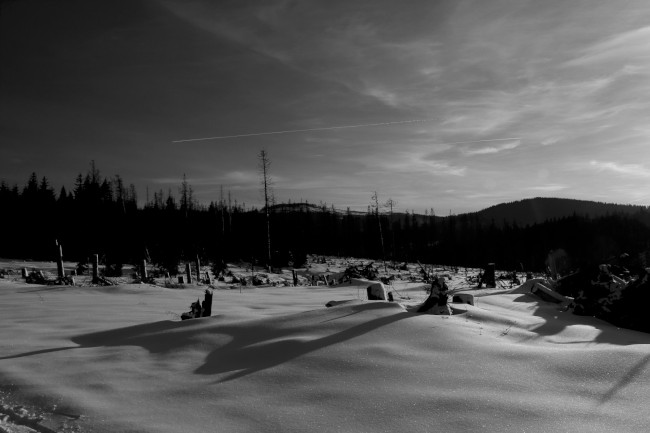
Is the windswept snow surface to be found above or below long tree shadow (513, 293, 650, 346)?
above

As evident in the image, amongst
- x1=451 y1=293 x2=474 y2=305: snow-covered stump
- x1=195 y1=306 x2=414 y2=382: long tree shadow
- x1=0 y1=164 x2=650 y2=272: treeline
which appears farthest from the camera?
x1=0 y1=164 x2=650 y2=272: treeline

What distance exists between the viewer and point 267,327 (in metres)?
4.97

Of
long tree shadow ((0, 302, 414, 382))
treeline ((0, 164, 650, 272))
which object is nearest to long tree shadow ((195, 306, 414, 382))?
long tree shadow ((0, 302, 414, 382))

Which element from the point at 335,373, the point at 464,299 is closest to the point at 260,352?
the point at 335,373

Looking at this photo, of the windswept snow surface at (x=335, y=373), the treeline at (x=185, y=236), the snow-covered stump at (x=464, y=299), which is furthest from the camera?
the treeline at (x=185, y=236)

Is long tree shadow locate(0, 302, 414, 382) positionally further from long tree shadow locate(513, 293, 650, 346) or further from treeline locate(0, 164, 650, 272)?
treeline locate(0, 164, 650, 272)

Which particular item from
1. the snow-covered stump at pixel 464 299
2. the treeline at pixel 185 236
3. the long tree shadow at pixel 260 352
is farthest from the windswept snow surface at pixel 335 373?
the treeline at pixel 185 236

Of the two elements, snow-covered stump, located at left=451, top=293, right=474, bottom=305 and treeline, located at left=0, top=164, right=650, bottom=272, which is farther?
treeline, located at left=0, top=164, right=650, bottom=272

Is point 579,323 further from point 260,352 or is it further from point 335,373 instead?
point 260,352

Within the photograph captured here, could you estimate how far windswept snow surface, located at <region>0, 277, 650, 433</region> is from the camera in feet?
8.71

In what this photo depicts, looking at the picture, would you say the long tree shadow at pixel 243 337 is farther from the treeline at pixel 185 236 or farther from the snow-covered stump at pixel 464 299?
the treeline at pixel 185 236

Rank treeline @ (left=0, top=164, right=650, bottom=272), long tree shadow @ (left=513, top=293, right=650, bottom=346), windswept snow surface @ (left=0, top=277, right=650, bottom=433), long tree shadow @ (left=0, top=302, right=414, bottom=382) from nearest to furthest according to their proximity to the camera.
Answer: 1. windswept snow surface @ (left=0, top=277, right=650, bottom=433)
2. long tree shadow @ (left=0, top=302, right=414, bottom=382)
3. long tree shadow @ (left=513, top=293, right=650, bottom=346)
4. treeline @ (left=0, top=164, right=650, bottom=272)

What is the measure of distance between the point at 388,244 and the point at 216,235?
49348 millimetres

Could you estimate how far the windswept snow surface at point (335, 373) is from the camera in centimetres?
266
